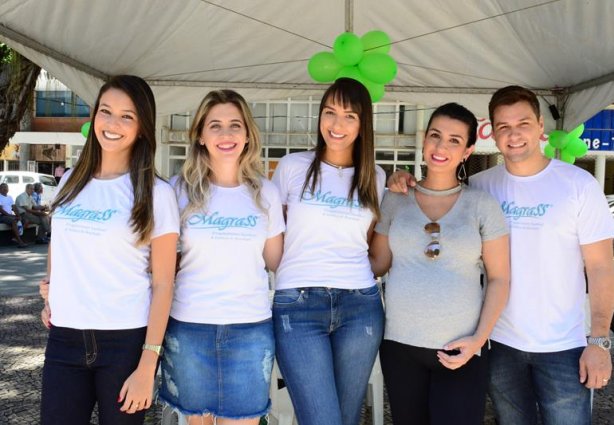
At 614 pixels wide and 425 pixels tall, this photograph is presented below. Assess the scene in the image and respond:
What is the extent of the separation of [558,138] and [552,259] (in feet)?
15.6

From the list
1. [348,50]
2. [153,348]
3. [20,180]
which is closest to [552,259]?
[153,348]

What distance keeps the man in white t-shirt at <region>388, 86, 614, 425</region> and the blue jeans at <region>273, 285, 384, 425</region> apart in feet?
1.83

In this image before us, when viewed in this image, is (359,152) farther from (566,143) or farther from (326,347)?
(566,143)

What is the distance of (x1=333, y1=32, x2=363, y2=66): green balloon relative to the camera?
4129mm

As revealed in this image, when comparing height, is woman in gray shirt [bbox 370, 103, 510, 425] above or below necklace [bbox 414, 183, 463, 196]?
below

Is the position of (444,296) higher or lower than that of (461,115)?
lower

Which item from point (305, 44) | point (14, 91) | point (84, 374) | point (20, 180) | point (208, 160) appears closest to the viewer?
point (84, 374)

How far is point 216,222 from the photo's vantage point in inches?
81.0

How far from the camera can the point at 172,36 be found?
535cm

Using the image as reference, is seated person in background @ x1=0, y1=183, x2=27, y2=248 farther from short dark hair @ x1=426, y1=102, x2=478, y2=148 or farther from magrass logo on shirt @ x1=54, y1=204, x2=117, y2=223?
short dark hair @ x1=426, y1=102, x2=478, y2=148

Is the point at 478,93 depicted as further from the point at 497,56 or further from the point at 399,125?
the point at 399,125

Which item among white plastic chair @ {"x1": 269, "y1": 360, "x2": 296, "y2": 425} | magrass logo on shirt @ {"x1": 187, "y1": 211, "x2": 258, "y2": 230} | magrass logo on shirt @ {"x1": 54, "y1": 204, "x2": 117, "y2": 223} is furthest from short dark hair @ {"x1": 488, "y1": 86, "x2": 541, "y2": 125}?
white plastic chair @ {"x1": 269, "y1": 360, "x2": 296, "y2": 425}

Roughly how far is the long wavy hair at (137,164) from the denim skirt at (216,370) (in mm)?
420

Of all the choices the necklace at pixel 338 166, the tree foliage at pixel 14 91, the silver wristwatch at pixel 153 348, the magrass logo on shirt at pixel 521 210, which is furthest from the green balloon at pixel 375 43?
the tree foliage at pixel 14 91
